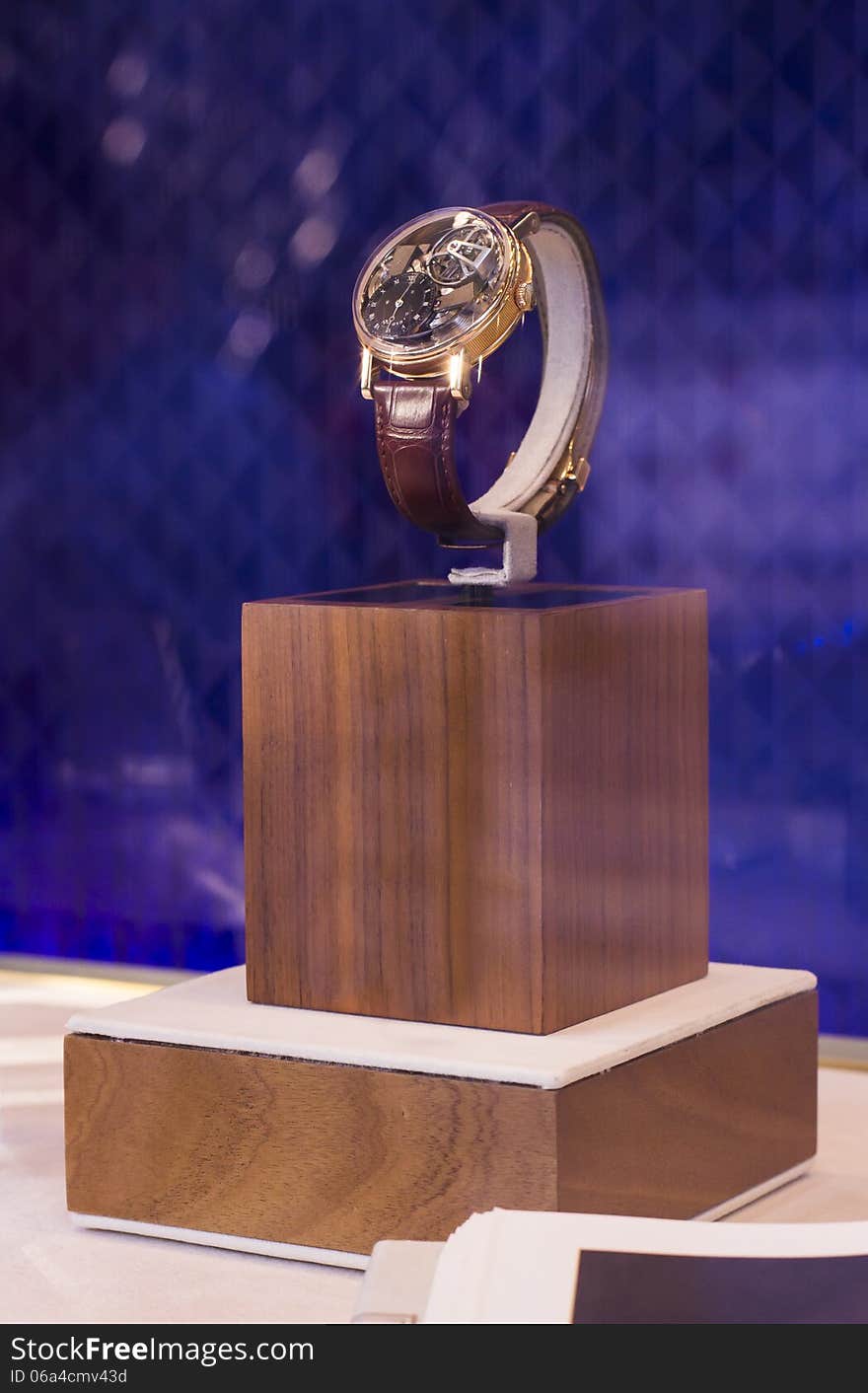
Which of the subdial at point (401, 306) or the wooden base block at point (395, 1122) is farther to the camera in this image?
the subdial at point (401, 306)

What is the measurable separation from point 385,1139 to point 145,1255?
284 mm

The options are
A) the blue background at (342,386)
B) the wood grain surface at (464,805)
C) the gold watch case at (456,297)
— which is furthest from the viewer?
the blue background at (342,386)

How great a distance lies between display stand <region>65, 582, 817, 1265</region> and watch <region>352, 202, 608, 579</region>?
0.33ft

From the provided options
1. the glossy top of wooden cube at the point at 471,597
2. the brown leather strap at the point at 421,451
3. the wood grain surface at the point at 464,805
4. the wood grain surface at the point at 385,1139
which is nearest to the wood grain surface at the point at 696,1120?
the wood grain surface at the point at 385,1139

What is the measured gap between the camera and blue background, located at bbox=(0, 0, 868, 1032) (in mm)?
2660

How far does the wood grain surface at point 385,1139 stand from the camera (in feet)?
5.64

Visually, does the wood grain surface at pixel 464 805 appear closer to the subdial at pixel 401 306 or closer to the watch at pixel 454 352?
the watch at pixel 454 352

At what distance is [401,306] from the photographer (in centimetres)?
199

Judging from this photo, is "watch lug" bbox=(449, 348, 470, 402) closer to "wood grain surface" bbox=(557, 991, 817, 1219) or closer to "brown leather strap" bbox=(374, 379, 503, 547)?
"brown leather strap" bbox=(374, 379, 503, 547)

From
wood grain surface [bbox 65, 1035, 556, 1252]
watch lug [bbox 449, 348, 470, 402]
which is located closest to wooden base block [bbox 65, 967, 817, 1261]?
wood grain surface [bbox 65, 1035, 556, 1252]

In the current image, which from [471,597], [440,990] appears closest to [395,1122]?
[440,990]

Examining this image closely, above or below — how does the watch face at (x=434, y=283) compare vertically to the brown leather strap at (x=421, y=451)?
above

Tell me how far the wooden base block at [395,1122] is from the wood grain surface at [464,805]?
0.19ft

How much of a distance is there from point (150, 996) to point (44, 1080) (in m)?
0.59
